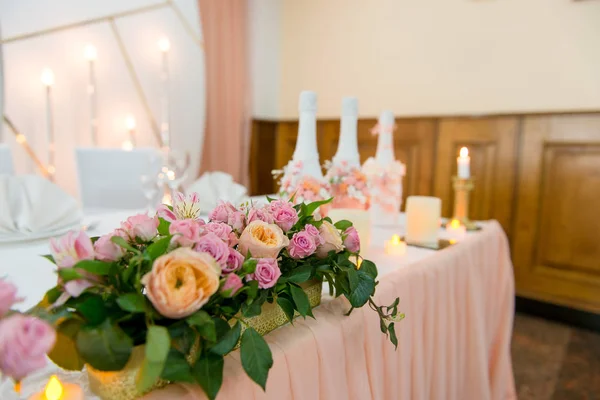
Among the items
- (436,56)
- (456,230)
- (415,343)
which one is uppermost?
(436,56)

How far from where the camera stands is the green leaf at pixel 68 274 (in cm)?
34

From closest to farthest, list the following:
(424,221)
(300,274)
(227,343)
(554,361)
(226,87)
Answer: (227,343), (300,274), (424,221), (554,361), (226,87)

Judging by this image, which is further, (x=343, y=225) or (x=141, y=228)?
(x=343, y=225)

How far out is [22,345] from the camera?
0.28 metres

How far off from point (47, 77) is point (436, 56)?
8.26 feet

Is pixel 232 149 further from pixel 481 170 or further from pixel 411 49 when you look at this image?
pixel 481 170

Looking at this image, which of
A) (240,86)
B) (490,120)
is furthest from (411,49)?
(240,86)

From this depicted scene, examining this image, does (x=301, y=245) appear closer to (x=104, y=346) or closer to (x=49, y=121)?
(x=104, y=346)

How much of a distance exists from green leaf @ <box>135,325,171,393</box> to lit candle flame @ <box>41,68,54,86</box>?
262 centimetres

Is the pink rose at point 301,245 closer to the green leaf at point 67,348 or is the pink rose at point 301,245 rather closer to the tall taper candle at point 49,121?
the green leaf at point 67,348

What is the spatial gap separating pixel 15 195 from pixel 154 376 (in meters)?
0.92

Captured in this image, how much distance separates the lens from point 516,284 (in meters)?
2.47

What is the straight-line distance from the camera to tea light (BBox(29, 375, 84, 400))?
0.36m

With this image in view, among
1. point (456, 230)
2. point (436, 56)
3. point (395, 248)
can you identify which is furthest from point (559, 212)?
point (395, 248)
